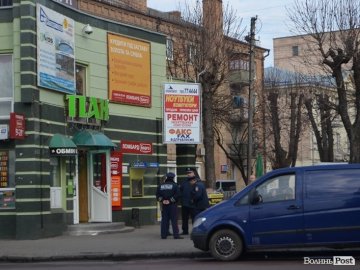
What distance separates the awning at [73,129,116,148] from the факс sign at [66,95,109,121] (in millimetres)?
564

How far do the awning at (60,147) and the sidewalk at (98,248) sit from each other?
2.48m

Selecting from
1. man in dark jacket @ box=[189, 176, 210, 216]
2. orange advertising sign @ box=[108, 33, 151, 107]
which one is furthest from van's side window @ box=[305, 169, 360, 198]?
orange advertising sign @ box=[108, 33, 151, 107]

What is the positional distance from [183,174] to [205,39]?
9.43 meters

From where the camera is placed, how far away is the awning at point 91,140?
20.0 m

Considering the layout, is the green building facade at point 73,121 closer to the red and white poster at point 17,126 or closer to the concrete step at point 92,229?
the red and white poster at point 17,126

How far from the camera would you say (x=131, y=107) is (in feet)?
74.8

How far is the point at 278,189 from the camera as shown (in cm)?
1305

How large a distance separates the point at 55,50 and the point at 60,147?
3020 millimetres

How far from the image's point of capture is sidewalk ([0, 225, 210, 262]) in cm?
1459

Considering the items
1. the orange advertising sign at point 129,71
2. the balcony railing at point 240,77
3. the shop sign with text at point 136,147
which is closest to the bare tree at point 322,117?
the balcony railing at point 240,77

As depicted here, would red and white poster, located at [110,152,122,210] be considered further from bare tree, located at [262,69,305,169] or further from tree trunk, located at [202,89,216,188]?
bare tree, located at [262,69,305,169]

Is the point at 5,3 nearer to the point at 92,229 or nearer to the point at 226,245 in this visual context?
the point at 92,229

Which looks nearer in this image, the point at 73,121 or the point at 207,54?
the point at 73,121

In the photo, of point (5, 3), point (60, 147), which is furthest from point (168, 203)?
point (5, 3)
